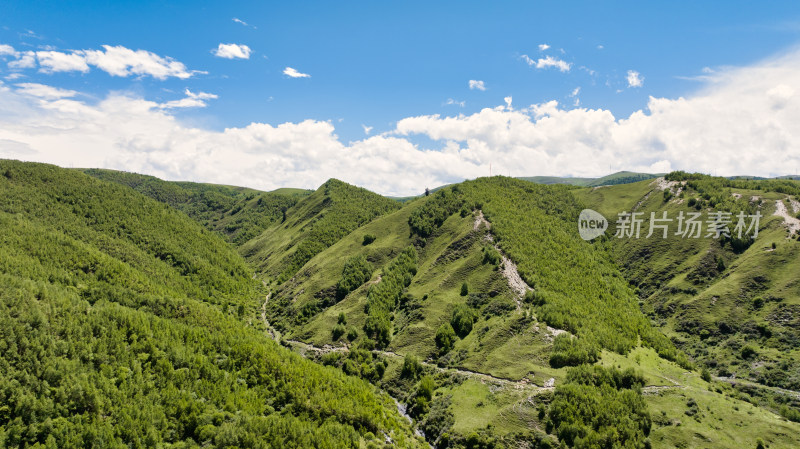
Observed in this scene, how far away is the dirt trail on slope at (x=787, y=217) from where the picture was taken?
132163mm

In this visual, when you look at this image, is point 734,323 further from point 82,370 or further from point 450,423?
point 82,370

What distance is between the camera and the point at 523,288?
11575 cm

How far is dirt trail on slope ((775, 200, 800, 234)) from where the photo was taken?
132163 millimetres

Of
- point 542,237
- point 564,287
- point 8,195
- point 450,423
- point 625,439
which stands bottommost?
point 450,423

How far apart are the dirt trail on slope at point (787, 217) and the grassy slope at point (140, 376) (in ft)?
510

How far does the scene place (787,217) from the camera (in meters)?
141

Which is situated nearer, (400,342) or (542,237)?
(400,342)

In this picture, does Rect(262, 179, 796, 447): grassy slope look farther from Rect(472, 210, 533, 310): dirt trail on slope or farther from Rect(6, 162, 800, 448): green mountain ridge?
Rect(472, 210, 533, 310): dirt trail on slope

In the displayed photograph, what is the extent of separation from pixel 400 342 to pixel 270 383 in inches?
1603

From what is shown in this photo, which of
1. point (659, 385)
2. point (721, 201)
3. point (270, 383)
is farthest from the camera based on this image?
point (721, 201)

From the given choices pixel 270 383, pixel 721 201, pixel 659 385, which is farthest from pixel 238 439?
pixel 721 201

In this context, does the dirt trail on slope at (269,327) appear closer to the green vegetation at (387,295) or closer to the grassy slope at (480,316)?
the grassy slope at (480,316)

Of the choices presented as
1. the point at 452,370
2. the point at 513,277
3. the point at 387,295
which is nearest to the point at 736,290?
the point at 513,277

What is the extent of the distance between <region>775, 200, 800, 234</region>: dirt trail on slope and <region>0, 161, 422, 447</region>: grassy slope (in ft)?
510
